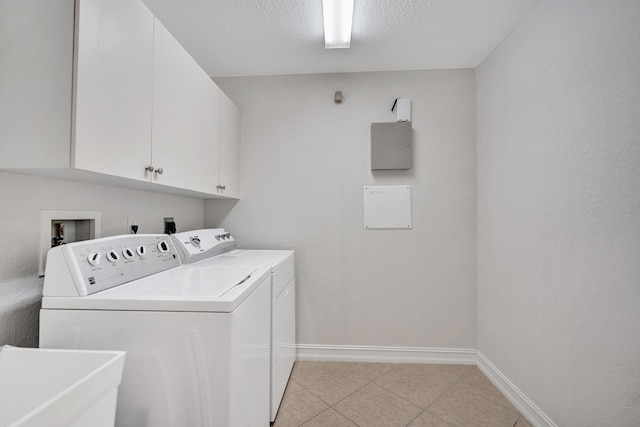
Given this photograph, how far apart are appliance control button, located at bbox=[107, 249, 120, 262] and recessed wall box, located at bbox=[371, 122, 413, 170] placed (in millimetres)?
1810

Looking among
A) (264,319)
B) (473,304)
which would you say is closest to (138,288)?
(264,319)

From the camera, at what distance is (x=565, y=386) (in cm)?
138

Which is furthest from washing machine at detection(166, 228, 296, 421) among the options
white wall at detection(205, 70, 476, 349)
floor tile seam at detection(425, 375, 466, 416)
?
floor tile seam at detection(425, 375, 466, 416)

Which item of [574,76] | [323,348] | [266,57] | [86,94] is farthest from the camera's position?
[323,348]

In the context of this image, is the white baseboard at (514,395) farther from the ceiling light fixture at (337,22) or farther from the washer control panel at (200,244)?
the ceiling light fixture at (337,22)

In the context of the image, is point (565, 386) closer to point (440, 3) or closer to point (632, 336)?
point (632, 336)

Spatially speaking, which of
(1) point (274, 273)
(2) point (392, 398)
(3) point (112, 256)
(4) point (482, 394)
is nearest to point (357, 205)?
(1) point (274, 273)

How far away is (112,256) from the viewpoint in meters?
1.16

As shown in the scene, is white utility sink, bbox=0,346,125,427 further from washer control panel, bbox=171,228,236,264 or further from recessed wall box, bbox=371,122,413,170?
recessed wall box, bbox=371,122,413,170

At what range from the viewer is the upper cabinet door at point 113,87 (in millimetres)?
881

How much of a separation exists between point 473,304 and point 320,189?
5.15ft

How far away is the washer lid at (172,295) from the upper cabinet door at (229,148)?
2.92 ft

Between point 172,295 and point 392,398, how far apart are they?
5.22ft

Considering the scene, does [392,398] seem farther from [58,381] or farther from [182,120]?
[182,120]
